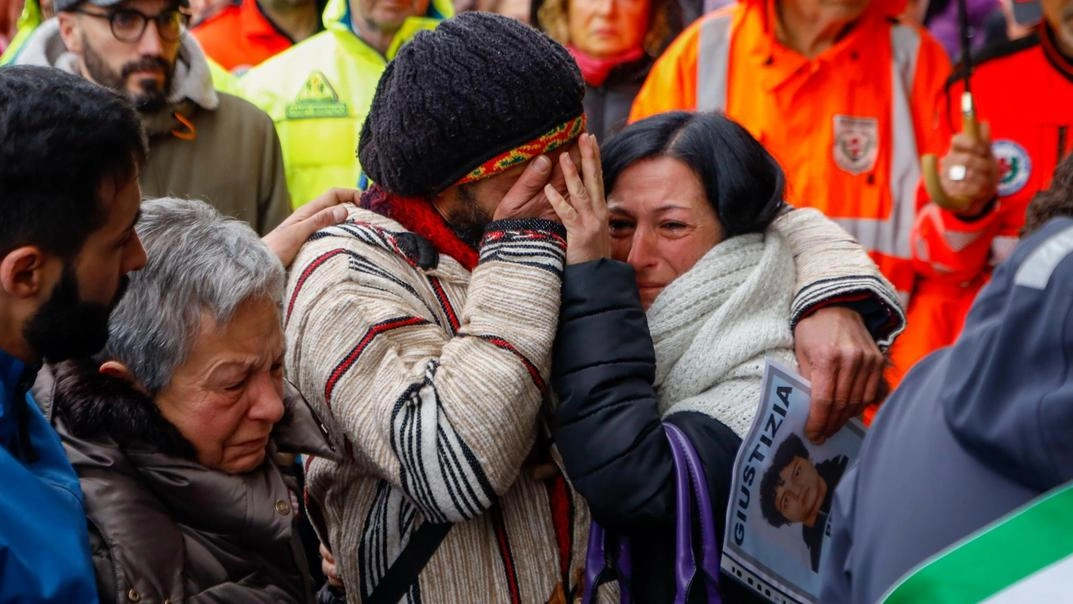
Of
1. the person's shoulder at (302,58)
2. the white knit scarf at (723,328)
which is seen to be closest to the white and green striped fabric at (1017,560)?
the white knit scarf at (723,328)

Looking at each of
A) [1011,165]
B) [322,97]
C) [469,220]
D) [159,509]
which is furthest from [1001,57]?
[159,509]

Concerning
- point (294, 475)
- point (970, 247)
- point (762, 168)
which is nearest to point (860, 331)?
point (762, 168)

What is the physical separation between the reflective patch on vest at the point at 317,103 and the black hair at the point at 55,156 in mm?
3003

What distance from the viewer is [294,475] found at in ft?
8.68

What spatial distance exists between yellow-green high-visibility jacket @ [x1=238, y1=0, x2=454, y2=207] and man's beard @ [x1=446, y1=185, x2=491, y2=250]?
2.27m

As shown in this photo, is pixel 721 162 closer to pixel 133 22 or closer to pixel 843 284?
pixel 843 284

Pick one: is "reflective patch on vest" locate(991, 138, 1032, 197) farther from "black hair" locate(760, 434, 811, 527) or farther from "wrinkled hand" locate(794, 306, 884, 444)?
"black hair" locate(760, 434, 811, 527)

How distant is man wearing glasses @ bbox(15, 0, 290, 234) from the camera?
4.37 meters

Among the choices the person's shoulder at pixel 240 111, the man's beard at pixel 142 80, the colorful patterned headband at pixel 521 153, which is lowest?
the person's shoulder at pixel 240 111

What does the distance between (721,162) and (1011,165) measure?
2006 millimetres

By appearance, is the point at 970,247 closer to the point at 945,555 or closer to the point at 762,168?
the point at 762,168

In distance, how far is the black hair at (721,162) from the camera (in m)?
2.73

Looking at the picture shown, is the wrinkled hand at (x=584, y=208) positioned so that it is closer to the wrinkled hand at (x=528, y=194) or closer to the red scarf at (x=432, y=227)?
the wrinkled hand at (x=528, y=194)

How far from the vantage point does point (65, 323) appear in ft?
6.08
